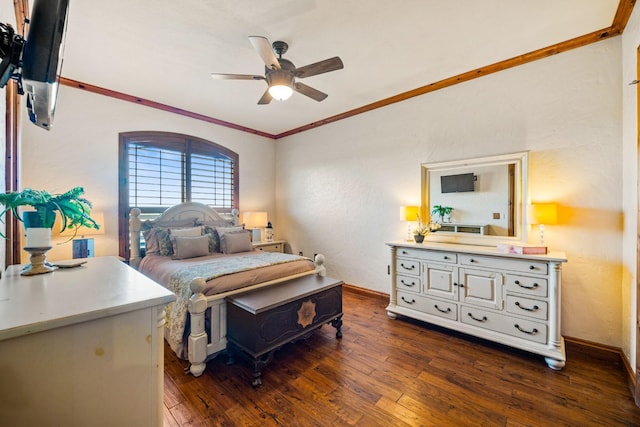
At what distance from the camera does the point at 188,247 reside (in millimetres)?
3213

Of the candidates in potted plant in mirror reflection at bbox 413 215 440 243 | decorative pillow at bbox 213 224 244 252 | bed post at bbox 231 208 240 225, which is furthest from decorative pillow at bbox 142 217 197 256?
potted plant in mirror reflection at bbox 413 215 440 243

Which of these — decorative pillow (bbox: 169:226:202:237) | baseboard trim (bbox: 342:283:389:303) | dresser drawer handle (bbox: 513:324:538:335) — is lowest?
baseboard trim (bbox: 342:283:389:303)

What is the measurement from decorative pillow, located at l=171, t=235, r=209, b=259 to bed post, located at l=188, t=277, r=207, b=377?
1.25 meters

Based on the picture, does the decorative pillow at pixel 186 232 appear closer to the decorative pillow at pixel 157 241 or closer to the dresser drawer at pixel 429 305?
the decorative pillow at pixel 157 241

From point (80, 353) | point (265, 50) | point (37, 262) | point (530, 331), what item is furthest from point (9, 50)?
point (530, 331)

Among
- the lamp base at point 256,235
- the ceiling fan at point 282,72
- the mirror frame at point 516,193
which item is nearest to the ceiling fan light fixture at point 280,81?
the ceiling fan at point 282,72

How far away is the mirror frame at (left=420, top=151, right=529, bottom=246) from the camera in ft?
8.74

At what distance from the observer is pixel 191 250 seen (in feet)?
10.6

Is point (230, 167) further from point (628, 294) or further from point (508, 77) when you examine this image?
point (628, 294)

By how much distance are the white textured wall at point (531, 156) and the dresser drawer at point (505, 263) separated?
0.49 m

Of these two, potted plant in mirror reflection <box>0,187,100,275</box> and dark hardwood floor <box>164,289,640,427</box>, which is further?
dark hardwood floor <box>164,289,640,427</box>

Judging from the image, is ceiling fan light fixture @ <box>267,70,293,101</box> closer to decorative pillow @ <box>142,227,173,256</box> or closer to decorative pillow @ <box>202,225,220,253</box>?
decorative pillow @ <box>202,225,220,253</box>

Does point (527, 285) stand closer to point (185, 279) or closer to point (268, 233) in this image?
point (185, 279)

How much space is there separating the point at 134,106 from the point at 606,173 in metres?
A: 5.42
